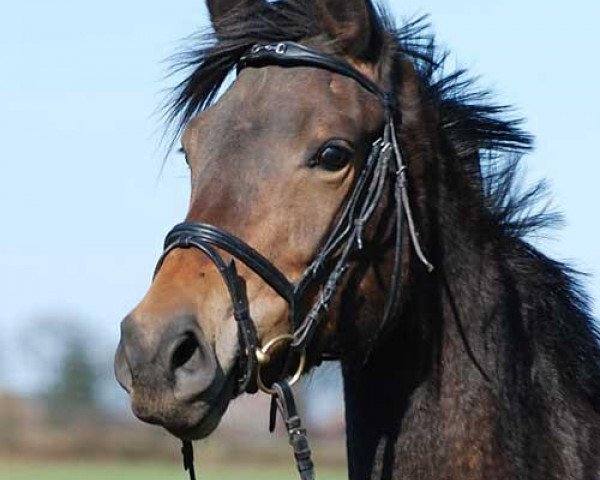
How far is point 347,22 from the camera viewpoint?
17.8ft

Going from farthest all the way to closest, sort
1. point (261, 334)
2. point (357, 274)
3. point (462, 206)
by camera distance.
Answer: point (462, 206) < point (357, 274) < point (261, 334)

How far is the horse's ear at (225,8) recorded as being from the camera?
563 centimetres

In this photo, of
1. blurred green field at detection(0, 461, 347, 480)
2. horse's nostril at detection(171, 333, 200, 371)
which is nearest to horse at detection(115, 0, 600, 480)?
horse's nostril at detection(171, 333, 200, 371)

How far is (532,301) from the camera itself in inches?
220

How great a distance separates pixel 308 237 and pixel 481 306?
2.84ft

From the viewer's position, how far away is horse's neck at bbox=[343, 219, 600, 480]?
523 cm

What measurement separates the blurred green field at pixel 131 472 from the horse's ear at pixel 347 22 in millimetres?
23282

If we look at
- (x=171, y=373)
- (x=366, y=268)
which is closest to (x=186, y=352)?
(x=171, y=373)

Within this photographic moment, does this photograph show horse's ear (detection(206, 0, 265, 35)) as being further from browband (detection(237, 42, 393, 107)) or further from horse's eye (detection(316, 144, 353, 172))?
horse's eye (detection(316, 144, 353, 172))

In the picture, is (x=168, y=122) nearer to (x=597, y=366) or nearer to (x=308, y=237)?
(x=308, y=237)

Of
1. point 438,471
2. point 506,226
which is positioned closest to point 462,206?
point 506,226

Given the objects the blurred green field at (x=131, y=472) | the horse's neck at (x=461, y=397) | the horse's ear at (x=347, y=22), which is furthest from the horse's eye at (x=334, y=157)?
the blurred green field at (x=131, y=472)

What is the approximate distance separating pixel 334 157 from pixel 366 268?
44 centimetres

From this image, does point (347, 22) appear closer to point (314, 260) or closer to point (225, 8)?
point (225, 8)
